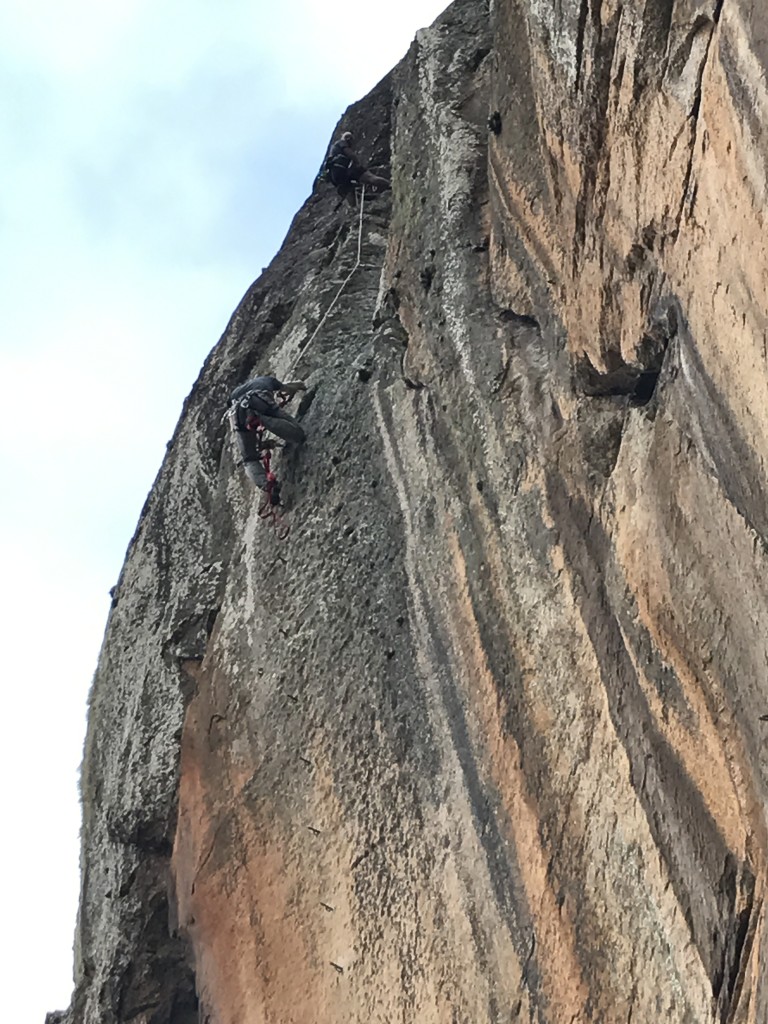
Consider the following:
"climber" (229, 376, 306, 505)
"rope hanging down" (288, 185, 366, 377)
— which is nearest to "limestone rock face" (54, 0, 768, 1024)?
"rope hanging down" (288, 185, 366, 377)

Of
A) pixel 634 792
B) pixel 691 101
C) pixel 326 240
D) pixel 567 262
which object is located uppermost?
pixel 326 240

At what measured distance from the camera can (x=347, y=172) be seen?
1398 centimetres

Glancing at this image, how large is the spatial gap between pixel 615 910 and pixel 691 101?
175 inches

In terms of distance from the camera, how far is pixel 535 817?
7289mm

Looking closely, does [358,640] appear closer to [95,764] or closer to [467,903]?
[467,903]

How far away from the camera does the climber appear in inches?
454

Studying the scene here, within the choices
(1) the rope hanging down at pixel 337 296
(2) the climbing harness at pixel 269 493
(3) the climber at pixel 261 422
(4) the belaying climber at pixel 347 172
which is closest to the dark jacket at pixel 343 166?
(4) the belaying climber at pixel 347 172

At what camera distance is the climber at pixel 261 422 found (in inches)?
454

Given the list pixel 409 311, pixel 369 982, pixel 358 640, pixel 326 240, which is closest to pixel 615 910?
pixel 369 982

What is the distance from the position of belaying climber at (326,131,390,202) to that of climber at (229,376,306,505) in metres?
3.27

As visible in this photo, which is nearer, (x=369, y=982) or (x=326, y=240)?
(x=369, y=982)

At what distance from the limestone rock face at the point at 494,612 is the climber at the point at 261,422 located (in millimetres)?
218

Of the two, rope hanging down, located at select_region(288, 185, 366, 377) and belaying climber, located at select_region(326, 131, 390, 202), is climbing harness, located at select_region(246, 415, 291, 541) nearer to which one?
rope hanging down, located at select_region(288, 185, 366, 377)

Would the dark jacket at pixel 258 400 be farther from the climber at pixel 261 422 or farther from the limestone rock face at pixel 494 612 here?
the limestone rock face at pixel 494 612
